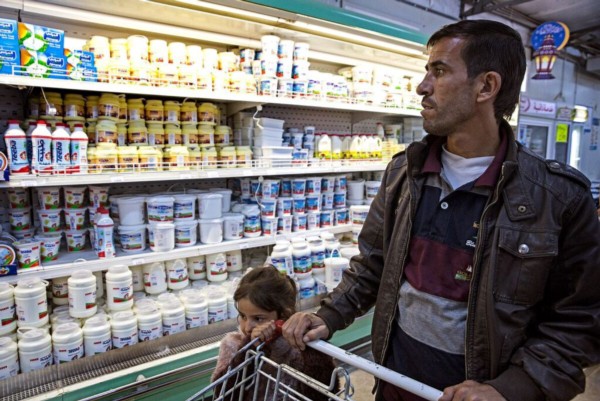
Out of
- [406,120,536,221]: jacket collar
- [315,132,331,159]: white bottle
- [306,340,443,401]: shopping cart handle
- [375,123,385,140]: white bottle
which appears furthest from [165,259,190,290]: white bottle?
[375,123,385,140]: white bottle

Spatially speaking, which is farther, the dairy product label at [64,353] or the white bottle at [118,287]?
the white bottle at [118,287]

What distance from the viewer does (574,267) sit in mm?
965

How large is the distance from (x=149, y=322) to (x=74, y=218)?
0.72 meters

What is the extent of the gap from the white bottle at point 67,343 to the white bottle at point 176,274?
59cm

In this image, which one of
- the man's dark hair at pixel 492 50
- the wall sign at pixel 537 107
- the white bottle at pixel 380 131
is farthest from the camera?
the wall sign at pixel 537 107

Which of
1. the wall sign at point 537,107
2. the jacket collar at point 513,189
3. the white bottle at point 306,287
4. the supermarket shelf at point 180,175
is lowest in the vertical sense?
the white bottle at point 306,287

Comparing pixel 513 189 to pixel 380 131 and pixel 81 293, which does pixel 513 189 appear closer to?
pixel 81 293

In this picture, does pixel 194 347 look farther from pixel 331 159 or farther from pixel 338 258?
pixel 331 159

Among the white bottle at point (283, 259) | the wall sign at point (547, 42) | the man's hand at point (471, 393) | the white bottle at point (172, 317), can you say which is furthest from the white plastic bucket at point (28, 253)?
the wall sign at point (547, 42)

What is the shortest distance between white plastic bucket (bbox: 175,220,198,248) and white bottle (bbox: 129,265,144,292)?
0.92 ft

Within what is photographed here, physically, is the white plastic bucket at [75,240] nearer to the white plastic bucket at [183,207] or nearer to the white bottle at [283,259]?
the white plastic bucket at [183,207]

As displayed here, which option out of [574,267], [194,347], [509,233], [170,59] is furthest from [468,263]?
[170,59]

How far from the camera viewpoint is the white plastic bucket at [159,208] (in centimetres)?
236

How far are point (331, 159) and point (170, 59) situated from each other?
136 cm
